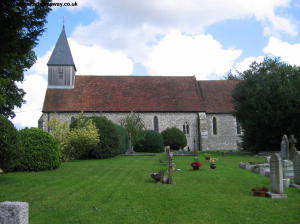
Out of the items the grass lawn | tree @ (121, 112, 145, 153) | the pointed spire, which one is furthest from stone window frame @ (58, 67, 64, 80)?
the grass lawn

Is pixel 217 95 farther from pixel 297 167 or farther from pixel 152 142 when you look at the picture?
pixel 297 167

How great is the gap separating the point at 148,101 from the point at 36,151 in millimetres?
21988

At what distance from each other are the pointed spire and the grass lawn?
26.5m

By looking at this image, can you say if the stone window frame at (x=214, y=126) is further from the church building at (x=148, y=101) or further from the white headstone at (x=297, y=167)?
the white headstone at (x=297, y=167)

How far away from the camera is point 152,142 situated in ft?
100

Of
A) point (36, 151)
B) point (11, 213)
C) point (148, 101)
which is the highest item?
point (148, 101)

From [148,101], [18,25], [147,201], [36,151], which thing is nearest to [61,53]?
[148,101]

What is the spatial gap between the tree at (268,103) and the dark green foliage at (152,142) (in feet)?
25.8

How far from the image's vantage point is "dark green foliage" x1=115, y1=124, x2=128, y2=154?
2528 cm

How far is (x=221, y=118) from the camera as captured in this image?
36.3m

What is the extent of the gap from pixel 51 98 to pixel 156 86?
1214cm

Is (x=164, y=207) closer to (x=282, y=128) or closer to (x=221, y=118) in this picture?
(x=282, y=128)

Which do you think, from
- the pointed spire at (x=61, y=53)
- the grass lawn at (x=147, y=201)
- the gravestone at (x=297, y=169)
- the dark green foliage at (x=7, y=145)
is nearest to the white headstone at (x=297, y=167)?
the gravestone at (x=297, y=169)

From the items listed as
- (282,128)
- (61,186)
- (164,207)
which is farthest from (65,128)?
(282,128)
